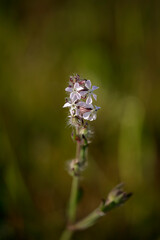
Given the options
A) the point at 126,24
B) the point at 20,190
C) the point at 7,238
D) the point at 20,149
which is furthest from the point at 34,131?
the point at 126,24

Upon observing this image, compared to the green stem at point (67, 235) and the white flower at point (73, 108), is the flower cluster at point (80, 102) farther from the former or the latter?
the green stem at point (67, 235)

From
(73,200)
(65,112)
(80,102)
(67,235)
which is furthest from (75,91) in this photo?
(65,112)

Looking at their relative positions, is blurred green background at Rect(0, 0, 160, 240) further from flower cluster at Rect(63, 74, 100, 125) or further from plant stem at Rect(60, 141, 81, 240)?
flower cluster at Rect(63, 74, 100, 125)

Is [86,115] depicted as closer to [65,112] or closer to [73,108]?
[73,108]

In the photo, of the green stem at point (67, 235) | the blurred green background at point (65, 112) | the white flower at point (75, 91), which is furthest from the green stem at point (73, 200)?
the white flower at point (75, 91)

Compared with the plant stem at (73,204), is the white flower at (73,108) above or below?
above

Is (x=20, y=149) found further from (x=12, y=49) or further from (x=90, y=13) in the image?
(x=90, y=13)

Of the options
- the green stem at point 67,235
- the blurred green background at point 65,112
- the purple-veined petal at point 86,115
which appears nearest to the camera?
the purple-veined petal at point 86,115
